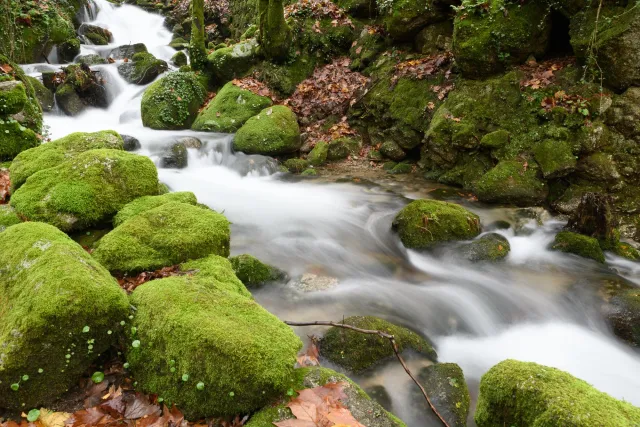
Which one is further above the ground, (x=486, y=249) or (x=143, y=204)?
(x=143, y=204)

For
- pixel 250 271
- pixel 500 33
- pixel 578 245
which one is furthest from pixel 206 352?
pixel 500 33

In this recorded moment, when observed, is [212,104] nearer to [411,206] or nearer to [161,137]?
[161,137]

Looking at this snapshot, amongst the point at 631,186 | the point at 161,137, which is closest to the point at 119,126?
the point at 161,137

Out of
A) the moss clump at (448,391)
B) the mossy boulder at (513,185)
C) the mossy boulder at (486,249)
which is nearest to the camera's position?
the moss clump at (448,391)

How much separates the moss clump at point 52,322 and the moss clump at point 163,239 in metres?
0.74

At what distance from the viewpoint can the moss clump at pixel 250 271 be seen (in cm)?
513

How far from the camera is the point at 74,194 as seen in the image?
4.19m

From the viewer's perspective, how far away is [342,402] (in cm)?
243

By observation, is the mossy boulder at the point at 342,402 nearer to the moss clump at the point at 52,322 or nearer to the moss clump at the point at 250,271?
the moss clump at the point at 52,322

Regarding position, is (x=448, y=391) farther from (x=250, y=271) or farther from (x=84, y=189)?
(x=84, y=189)

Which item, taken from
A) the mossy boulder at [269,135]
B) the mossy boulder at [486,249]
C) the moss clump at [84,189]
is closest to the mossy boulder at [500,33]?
the mossy boulder at [486,249]

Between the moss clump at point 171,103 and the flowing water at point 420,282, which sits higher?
the moss clump at point 171,103

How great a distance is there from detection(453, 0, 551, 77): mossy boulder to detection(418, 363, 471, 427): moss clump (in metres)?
7.21

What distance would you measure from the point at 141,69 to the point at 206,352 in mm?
15219
